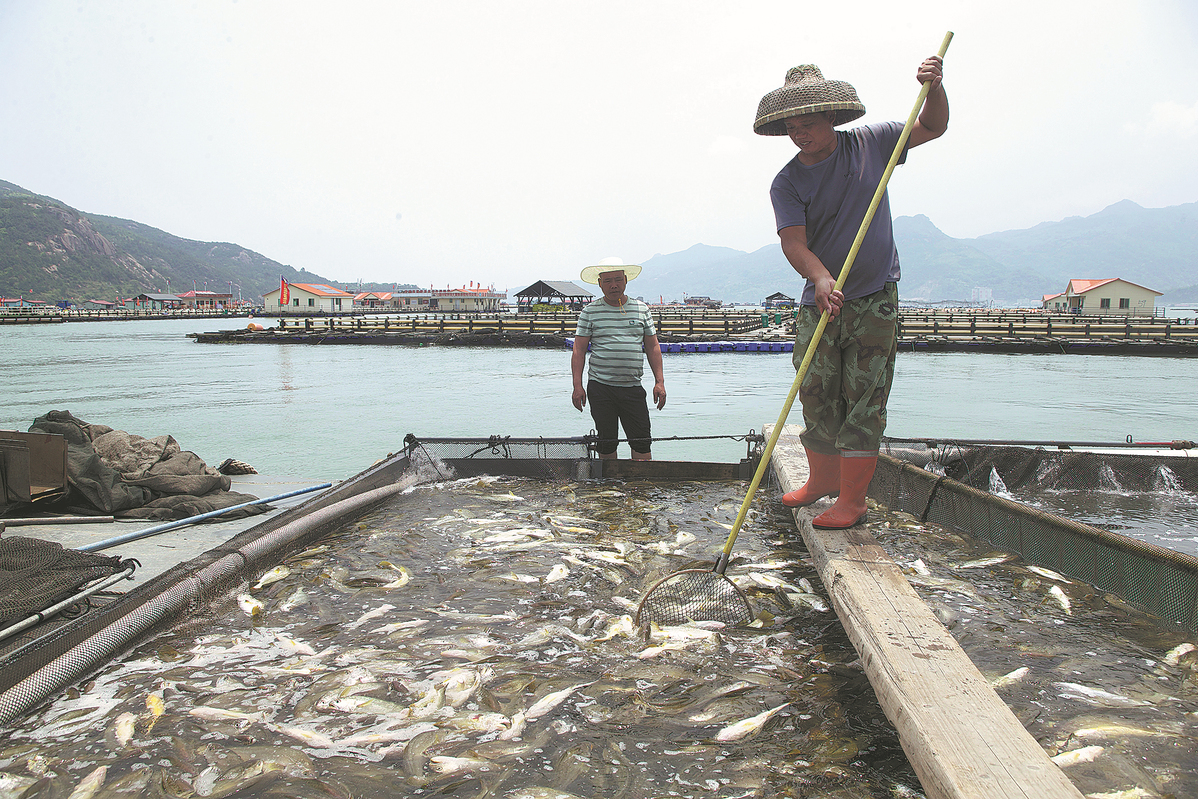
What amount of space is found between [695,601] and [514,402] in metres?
17.8

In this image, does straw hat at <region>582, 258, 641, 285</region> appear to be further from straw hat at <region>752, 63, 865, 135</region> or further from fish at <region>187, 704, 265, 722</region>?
fish at <region>187, 704, 265, 722</region>

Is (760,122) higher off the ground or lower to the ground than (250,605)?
higher

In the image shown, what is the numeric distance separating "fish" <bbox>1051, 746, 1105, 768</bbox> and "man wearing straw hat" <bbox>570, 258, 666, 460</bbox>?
13.8 ft

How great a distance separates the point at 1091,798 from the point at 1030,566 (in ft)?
7.16

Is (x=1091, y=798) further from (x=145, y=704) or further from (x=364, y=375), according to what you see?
(x=364, y=375)

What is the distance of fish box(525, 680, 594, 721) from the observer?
239cm

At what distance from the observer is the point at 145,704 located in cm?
243

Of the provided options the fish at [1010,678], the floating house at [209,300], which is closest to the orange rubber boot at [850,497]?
the fish at [1010,678]

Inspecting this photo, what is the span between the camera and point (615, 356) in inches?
242

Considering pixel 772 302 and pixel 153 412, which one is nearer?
pixel 153 412

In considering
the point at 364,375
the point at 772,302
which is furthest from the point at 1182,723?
the point at 772,302

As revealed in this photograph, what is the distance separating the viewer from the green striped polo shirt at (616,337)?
611 cm

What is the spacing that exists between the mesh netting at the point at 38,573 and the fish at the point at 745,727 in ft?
9.50

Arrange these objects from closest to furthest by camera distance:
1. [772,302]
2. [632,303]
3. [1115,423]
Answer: [632,303] → [1115,423] → [772,302]
